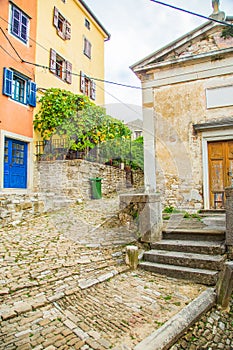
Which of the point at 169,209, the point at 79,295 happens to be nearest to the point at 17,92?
the point at 169,209

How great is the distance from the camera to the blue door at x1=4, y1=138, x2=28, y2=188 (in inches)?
368

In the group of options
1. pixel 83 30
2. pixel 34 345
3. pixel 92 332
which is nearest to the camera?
pixel 34 345

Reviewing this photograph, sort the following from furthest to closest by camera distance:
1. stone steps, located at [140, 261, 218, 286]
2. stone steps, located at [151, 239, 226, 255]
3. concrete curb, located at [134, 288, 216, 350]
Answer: stone steps, located at [151, 239, 226, 255] < stone steps, located at [140, 261, 218, 286] < concrete curb, located at [134, 288, 216, 350]

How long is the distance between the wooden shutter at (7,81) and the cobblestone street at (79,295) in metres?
6.08

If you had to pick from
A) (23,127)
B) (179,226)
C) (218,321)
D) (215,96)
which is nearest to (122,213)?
(179,226)

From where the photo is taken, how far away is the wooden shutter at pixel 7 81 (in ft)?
29.7

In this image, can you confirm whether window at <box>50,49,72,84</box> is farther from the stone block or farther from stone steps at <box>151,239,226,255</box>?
Result: the stone block

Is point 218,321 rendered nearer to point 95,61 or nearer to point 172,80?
point 172,80

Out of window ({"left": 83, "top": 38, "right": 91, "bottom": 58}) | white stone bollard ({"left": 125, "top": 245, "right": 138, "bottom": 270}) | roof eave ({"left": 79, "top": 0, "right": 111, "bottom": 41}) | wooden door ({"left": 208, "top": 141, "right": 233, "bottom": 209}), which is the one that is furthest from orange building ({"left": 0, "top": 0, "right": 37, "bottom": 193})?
wooden door ({"left": 208, "top": 141, "right": 233, "bottom": 209})

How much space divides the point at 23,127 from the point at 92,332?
9.11 m

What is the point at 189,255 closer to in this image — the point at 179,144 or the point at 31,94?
the point at 179,144

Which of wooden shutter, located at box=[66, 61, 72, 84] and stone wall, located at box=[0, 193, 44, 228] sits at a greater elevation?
wooden shutter, located at box=[66, 61, 72, 84]

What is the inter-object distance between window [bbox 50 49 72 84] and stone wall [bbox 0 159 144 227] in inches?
197

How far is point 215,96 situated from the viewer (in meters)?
6.89
